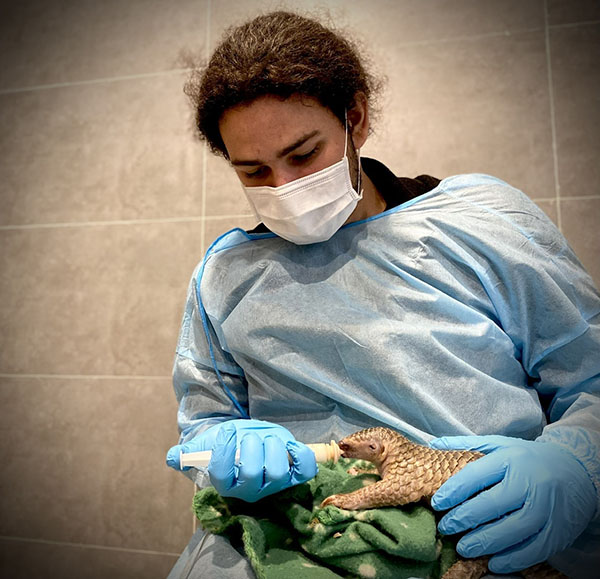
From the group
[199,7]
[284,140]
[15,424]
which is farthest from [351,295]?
[15,424]

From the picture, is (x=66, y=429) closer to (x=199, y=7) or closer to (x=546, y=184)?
(x=199, y=7)

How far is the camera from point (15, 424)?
5.30 ft

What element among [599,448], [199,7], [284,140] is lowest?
[599,448]

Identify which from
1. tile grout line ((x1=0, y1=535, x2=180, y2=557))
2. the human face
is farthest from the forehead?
tile grout line ((x1=0, y1=535, x2=180, y2=557))

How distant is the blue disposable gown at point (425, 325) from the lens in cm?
84

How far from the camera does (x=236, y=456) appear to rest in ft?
2.35

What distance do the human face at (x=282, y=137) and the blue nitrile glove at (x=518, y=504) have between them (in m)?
0.55

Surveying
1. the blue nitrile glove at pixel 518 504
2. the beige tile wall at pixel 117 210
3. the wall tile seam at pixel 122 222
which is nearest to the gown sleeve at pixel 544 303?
the blue nitrile glove at pixel 518 504

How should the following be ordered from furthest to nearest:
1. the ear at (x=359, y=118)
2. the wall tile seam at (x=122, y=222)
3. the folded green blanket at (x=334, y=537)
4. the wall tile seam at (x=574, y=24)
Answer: the wall tile seam at (x=122, y=222), the wall tile seam at (x=574, y=24), the ear at (x=359, y=118), the folded green blanket at (x=334, y=537)

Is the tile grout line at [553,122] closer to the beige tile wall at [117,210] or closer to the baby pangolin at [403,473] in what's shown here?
the beige tile wall at [117,210]

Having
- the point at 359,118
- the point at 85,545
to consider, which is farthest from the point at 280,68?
the point at 85,545

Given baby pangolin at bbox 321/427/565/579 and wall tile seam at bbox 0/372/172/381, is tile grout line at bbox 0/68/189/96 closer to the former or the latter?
wall tile seam at bbox 0/372/172/381

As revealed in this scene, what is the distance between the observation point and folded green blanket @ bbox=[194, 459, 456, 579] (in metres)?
0.62

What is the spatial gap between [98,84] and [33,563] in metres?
1.57
